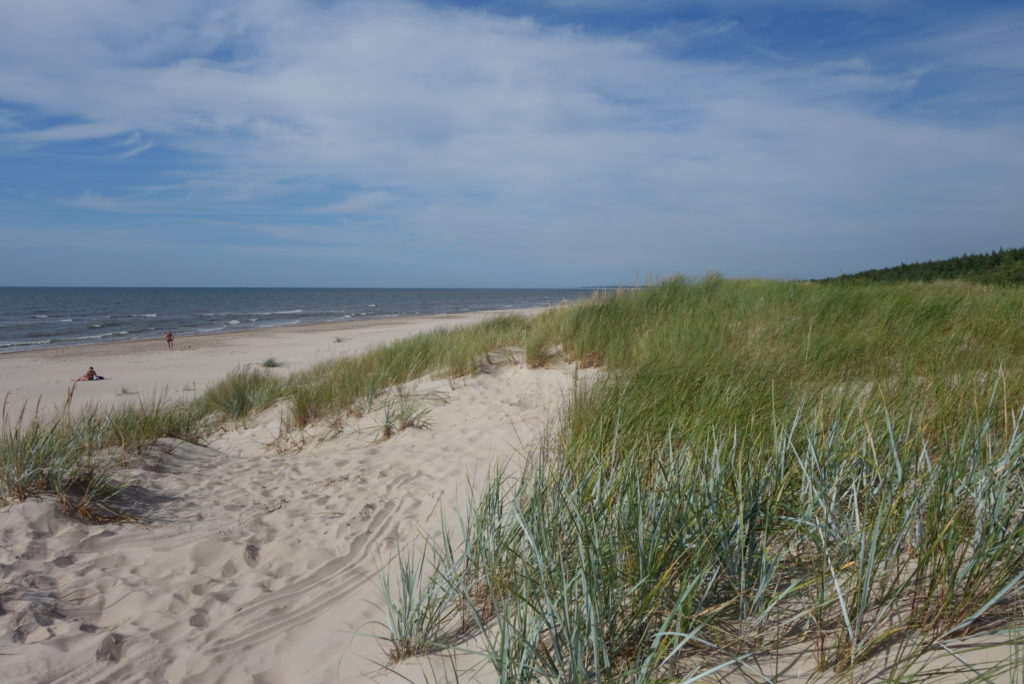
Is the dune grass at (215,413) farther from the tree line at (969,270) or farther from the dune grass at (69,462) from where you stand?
the tree line at (969,270)

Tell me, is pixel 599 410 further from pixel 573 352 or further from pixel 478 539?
pixel 573 352

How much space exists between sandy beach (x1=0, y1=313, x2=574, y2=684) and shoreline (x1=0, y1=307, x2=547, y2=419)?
175 inches

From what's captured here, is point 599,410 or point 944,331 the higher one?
point 944,331

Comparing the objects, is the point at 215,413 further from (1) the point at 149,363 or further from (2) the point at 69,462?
(1) the point at 149,363

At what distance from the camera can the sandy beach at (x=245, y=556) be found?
2.46m

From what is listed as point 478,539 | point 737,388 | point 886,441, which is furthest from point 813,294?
point 478,539

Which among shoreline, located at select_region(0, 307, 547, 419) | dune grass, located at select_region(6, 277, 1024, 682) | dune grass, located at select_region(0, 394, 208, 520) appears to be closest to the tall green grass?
dune grass, located at select_region(6, 277, 1024, 682)

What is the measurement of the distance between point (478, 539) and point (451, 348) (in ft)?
20.4

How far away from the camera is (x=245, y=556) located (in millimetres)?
3404

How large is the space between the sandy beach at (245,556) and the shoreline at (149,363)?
175 inches

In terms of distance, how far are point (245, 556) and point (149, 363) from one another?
51.0 ft

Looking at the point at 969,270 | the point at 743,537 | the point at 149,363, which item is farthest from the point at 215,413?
the point at 969,270

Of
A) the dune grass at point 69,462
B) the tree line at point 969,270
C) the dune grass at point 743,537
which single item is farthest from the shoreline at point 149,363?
the tree line at point 969,270

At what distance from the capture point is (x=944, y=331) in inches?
218
